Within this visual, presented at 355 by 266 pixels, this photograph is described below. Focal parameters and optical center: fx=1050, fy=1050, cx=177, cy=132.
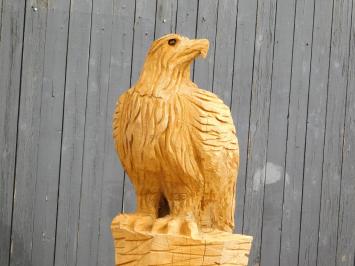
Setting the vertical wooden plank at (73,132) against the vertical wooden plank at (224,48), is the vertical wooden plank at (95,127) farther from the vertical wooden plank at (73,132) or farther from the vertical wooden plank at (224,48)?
the vertical wooden plank at (224,48)

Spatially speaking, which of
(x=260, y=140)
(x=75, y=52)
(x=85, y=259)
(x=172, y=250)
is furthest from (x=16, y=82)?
(x=172, y=250)

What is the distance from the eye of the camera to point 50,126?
573 cm

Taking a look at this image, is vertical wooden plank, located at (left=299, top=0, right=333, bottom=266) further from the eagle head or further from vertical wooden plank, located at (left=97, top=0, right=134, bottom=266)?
the eagle head

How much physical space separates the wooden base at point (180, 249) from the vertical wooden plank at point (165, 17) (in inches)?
73.1

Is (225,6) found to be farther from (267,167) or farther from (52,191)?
(52,191)

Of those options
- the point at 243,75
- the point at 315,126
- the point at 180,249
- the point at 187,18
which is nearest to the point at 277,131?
the point at 315,126

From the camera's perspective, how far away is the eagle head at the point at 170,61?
4.29 m

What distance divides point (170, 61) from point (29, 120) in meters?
1.60

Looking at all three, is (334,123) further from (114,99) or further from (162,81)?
(162,81)

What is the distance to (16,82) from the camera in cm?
568

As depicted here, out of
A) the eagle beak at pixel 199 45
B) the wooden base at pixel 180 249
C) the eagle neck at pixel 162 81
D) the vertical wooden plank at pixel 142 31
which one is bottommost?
the wooden base at pixel 180 249

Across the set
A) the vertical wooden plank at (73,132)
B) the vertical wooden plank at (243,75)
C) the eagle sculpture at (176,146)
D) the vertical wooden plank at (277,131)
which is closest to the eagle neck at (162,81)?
the eagle sculpture at (176,146)

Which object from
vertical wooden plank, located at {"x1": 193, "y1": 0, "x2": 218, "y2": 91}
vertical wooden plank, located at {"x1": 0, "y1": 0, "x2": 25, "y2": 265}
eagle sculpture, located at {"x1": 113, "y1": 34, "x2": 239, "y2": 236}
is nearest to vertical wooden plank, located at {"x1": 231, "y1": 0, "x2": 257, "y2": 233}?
vertical wooden plank, located at {"x1": 193, "y1": 0, "x2": 218, "y2": 91}

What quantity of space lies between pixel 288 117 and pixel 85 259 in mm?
1462
